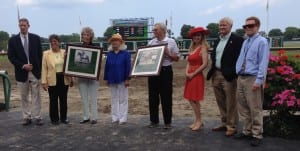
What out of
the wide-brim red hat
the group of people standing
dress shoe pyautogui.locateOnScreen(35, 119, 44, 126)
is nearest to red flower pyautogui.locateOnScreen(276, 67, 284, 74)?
the group of people standing

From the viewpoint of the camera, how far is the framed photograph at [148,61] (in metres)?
7.26

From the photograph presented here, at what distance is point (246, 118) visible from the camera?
6.55 metres

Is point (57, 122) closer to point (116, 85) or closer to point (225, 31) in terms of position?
point (116, 85)

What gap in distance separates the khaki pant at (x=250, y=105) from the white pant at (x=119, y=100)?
2.14 m

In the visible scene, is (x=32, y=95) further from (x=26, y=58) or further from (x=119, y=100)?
(x=119, y=100)

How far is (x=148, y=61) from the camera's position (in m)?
7.44

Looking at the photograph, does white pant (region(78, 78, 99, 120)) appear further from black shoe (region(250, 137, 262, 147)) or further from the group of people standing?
black shoe (region(250, 137, 262, 147))

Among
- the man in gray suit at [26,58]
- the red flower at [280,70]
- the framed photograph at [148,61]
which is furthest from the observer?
the man in gray suit at [26,58]

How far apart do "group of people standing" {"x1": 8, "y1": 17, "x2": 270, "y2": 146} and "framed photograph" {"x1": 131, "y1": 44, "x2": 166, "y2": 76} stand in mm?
118

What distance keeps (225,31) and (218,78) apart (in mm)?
722

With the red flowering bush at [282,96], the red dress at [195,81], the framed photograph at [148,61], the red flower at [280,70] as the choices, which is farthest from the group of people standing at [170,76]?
the red flower at [280,70]

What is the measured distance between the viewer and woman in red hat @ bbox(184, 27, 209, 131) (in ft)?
23.0

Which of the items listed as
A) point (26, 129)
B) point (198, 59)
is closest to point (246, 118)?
point (198, 59)

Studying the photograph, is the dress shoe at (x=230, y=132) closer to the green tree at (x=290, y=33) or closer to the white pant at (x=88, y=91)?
the white pant at (x=88, y=91)
